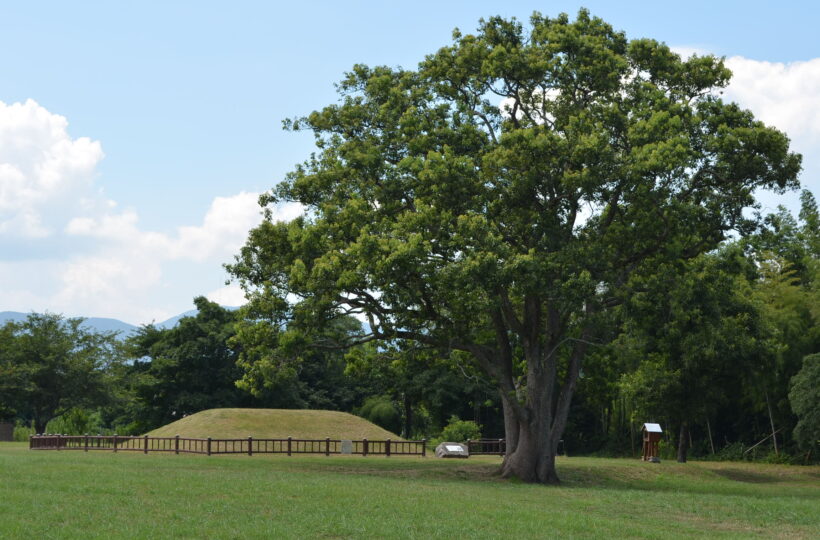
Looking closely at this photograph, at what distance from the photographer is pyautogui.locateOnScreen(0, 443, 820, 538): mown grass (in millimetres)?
Result: 17031

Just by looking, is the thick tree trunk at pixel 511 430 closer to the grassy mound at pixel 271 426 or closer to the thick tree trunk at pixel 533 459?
the thick tree trunk at pixel 533 459

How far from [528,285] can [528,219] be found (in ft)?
10.7

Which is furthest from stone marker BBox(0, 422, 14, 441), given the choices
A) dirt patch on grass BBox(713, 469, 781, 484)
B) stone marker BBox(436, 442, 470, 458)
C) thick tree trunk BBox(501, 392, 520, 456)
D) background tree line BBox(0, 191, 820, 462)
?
dirt patch on grass BBox(713, 469, 781, 484)

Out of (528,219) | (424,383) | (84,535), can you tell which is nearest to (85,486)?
(84,535)

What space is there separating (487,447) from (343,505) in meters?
36.2

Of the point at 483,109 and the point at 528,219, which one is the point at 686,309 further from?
the point at 483,109

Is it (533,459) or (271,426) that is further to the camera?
(271,426)

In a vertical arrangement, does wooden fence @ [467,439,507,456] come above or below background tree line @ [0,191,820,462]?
below

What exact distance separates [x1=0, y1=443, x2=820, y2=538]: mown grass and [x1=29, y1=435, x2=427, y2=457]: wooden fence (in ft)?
29.6

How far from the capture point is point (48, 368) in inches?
2296

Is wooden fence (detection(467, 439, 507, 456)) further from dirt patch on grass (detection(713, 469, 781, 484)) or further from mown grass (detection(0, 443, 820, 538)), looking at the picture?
mown grass (detection(0, 443, 820, 538))

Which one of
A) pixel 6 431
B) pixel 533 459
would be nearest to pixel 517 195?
pixel 533 459

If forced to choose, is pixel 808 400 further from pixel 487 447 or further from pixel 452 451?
pixel 487 447

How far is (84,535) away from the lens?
50.3 feet
